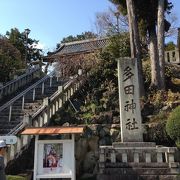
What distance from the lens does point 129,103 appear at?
12.2m

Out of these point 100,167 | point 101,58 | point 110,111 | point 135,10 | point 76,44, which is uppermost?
point 76,44

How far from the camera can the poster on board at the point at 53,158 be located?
977 centimetres

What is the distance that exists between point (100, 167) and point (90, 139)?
2236mm

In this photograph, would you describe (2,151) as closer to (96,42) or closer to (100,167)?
(100,167)

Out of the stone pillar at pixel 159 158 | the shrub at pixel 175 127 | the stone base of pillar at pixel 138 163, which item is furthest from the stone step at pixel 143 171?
the shrub at pixel 175 127

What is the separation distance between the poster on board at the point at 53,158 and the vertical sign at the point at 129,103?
2.83 m

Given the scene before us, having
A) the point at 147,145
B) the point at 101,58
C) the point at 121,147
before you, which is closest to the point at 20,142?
the point at 121,147

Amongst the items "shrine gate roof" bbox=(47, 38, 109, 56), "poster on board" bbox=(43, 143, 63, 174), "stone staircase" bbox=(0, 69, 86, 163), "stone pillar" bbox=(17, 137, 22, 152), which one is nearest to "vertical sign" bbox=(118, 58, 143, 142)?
"poster on board" bbox=(43, 143, 63, 174)

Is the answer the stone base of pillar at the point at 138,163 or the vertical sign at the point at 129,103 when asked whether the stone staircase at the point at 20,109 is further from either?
the stone base of pillar at the point at 138,163

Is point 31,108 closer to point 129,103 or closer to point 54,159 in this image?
point 129,103

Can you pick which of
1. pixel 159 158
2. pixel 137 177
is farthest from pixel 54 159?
pixel 159 158

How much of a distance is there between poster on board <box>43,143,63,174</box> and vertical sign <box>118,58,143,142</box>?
2.83m

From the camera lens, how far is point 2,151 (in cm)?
590

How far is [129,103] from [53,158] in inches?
147
